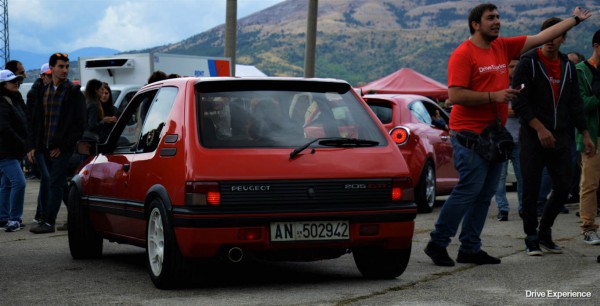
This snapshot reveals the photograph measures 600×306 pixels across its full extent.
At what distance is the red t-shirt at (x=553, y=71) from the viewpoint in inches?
346

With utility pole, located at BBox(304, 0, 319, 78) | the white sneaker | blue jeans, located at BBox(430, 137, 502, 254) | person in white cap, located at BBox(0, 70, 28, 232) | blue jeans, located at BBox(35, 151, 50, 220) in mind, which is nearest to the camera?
blue jeans, located at BBox(430, 137, 502, 254)

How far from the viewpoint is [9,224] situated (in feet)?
39.0

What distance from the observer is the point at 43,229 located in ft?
37.8

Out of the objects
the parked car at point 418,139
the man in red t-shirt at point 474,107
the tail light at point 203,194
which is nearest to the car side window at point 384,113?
the parked car at point 418,139

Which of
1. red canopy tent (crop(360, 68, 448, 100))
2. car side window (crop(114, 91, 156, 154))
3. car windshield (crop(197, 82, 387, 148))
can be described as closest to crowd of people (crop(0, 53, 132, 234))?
car side window (crop(114, 91, 156, 154))

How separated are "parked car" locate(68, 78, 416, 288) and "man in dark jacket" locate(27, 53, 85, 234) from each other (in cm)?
386

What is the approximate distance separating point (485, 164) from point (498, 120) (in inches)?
13.5

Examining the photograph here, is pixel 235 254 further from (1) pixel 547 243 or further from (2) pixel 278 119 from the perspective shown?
(1) pixel 547 243

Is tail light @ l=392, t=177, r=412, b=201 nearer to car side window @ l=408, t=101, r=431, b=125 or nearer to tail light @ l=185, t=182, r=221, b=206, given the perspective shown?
tail light @ l=185, t=182, r=221, b=206

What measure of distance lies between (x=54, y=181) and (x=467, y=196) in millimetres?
5098

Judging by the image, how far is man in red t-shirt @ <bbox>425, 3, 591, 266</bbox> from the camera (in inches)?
316

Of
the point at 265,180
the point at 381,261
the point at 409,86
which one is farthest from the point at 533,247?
the point at 409,86

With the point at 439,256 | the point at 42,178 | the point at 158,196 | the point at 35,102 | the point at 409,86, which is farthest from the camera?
the point at 409,86

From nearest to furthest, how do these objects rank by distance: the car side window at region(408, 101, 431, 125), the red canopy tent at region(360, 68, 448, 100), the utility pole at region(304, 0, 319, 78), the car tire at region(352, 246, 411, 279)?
1. the car tire at region(352, 246, 411, 279)
2. the car side window at region(408, 101, 431, 125)
3. the utility pole at region(304, 0, 319, 78)
4. the red canopy tent at region(360, 68, 448, 100)
